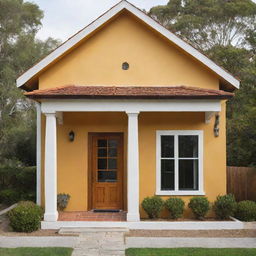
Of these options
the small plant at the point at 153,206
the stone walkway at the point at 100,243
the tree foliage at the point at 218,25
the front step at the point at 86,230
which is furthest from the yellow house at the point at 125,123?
the tree foliage at the point at 218,25

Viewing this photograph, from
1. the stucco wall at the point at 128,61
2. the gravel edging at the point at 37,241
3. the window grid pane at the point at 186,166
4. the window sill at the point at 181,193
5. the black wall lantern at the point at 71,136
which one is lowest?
the gravel edging at the point at 37,241

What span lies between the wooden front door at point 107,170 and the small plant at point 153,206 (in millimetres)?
1489

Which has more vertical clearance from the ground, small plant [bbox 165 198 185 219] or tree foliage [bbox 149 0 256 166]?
tree foliage [bbox 149 0 256 166]

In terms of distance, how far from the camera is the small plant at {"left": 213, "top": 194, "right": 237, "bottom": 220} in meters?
11.6

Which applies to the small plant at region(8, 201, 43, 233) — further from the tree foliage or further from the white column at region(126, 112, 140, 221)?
the tree foliage

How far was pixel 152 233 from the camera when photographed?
34.7 ft

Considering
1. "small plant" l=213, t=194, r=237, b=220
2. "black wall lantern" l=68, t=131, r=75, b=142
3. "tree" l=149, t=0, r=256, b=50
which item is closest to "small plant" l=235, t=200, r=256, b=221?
"small plant" l=213, t=194, r=237, b=220

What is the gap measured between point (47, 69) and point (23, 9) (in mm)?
19665

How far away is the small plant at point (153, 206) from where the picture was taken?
37.9 ft

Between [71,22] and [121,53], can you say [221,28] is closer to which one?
[71,22]

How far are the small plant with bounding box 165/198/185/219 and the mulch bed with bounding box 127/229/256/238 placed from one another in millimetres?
818

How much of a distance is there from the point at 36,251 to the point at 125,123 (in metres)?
5.37

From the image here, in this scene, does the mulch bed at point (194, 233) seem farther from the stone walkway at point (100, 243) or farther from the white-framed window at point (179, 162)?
the white-framed window at point (179, 162)

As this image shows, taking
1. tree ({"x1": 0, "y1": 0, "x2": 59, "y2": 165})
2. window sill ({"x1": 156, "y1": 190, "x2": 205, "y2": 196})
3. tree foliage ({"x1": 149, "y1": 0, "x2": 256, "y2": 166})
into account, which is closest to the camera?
window sill ({"x1": 156, "y1": 190, "x2": 205, "y2": 196})
